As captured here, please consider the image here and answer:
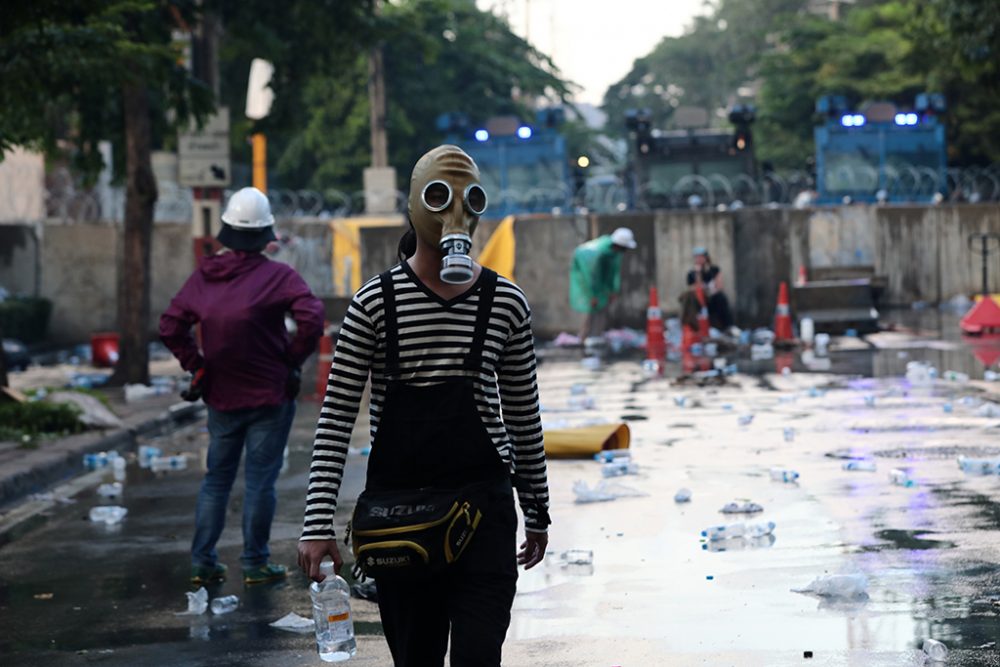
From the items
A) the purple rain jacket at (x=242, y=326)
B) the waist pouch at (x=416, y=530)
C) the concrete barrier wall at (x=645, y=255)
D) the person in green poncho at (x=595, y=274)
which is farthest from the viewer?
the concrete barrier wall at (x=645, y=255)

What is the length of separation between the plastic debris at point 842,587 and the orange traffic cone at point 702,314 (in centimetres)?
1702

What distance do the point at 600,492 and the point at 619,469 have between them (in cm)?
104

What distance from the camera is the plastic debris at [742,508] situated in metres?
10.1

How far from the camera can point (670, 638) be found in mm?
7055

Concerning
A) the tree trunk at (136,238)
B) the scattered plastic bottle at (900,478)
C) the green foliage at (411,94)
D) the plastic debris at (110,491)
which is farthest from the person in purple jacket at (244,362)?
the green foliage at (411,94)

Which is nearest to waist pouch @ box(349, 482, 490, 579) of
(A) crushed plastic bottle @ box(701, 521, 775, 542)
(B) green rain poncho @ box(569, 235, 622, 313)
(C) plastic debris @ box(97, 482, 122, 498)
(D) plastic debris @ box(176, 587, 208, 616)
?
(D) plastic debris @ box(176, 587, 208, 616)

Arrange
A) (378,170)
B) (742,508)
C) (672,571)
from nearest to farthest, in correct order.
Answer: (672,571) < (742,508) < (378,170)

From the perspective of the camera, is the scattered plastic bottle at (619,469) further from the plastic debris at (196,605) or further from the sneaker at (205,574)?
the plastic debris at (196,605)

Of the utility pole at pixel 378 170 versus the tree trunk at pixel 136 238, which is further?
the utility pole at pixel 378 170

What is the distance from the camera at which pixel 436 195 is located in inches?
192

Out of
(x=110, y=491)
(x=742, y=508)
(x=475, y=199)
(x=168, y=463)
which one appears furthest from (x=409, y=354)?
(x=168, y=463)

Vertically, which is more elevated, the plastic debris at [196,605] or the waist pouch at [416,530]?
the waist pouch at [416,530]

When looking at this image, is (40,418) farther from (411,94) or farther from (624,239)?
(411,94)

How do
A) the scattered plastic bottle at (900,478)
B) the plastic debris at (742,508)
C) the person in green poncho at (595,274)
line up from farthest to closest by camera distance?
the person in green poncho at (595,274) → the scattered plastic bottle at (900,478) → the plastic debris at (742,508)
